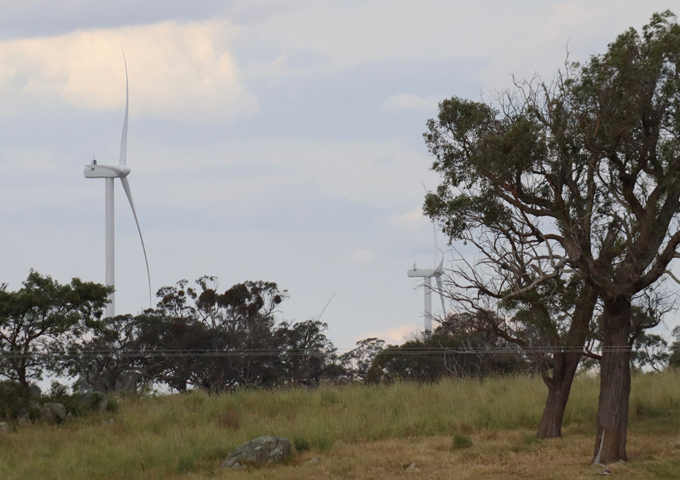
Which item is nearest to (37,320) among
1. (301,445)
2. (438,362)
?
(301,445)

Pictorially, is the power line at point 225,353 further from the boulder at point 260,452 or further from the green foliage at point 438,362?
the boulder at point 260,452

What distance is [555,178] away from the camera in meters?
18.0

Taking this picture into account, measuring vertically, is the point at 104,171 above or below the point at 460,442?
above

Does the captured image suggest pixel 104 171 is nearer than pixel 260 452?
No

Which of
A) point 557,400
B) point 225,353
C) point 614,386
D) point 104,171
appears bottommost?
point 557,400

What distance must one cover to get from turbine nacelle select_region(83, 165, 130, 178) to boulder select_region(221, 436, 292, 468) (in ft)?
83.4

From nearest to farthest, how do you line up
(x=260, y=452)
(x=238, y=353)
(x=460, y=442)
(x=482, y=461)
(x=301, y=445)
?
(x=482, y=461)
(x=260, y=452)
(x=460, y=442)
(x=301, y=445)
(x=238, y=353)

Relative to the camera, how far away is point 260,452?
1875 cm

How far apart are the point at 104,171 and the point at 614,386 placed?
31.3m

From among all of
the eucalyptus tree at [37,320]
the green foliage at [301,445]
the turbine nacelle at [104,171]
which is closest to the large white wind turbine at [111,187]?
the turbine nacelle at [104,171]

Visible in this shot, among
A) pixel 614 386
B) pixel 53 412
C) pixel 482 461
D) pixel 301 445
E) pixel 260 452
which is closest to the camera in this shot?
pixel 614 386

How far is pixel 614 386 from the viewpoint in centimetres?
1695

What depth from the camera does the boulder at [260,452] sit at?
18.6 metres

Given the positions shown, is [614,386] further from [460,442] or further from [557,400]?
[460,442]
